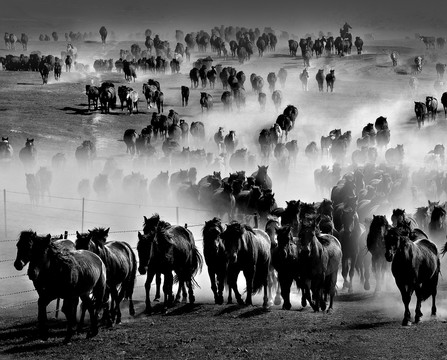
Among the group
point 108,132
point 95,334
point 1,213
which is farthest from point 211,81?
point 95,334

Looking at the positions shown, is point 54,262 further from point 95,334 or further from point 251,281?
point 251,281

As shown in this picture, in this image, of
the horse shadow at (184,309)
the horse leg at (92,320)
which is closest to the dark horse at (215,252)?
the horse shadow at (184,309)

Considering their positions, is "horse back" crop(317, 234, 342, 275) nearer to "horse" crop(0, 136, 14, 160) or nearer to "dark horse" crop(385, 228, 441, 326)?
"dark horse" crop(385, 228, 441, 326)

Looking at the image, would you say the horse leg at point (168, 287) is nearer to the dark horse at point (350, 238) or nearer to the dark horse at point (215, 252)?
the dark horse at point (215, 252)

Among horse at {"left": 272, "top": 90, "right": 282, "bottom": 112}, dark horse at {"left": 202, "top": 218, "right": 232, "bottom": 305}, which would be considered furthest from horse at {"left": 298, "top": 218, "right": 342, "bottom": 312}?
horse at {"left": 272, "top": 90, "right": 282, "bottom": 112}

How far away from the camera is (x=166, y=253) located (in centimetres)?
1950

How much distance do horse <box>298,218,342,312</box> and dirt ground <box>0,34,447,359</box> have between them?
537mm

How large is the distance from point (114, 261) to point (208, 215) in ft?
53.5

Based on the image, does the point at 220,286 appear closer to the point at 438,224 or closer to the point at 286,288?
the point at 286,288

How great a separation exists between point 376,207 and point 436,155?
2215cm

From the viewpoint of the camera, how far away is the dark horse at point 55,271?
15.6m

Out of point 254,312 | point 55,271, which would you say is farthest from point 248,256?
point 55,271

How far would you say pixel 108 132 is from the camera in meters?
56.9

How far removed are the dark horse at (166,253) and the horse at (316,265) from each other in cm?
288
